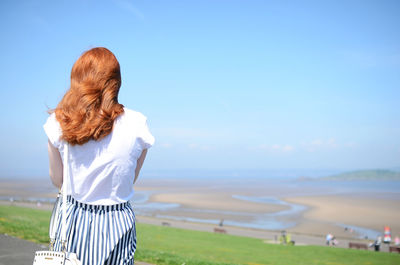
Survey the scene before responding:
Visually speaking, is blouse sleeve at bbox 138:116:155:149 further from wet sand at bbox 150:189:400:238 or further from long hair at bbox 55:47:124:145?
wet sand at bbox 150:189:400:238

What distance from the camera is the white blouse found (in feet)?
6.15

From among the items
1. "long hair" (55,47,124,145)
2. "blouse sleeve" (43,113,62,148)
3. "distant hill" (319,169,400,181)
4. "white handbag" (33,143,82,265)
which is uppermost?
"distant hill" (319,169,400,181)

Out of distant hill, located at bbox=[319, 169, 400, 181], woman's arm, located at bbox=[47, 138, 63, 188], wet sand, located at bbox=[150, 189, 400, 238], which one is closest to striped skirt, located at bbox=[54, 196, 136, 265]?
woman's arm, located at bbox=[47, 138, 63, 188]

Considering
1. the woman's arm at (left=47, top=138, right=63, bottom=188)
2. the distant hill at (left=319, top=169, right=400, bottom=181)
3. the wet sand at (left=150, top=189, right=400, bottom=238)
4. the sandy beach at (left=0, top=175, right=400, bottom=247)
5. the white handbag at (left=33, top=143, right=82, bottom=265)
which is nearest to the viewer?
the white handbag at (left=33, top=143, right=82, bottom=265)

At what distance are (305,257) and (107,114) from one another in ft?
54.0

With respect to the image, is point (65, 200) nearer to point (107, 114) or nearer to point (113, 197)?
point (113, 197)

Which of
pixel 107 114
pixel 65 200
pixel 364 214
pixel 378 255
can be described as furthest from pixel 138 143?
pixel 364 214

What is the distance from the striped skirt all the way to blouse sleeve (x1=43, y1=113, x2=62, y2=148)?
0.29 metres

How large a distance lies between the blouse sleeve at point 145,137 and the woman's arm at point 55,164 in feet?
1.36

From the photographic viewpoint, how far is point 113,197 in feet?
6.40

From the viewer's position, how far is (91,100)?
1.87 metres

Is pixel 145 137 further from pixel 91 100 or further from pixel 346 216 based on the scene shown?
pixel 346 216

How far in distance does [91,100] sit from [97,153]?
257mm

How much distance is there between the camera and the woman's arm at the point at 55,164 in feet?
6.31
